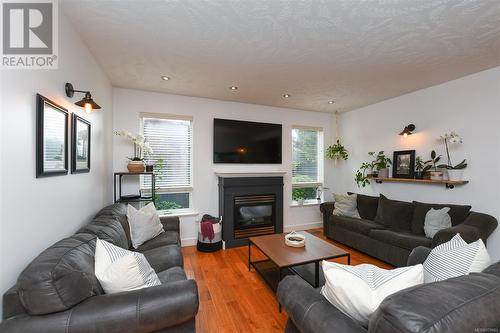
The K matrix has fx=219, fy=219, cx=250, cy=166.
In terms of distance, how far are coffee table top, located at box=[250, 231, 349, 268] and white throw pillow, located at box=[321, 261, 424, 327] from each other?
41.3 inches

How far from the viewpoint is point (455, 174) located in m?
2.99

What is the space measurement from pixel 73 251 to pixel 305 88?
3.31m

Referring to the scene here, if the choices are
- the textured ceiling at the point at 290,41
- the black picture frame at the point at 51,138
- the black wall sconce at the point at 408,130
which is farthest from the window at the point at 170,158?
the black wall sconce at the point at 408,130

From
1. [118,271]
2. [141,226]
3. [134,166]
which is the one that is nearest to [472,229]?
[118,271]

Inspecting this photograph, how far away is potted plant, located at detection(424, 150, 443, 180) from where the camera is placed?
3115 millimetres

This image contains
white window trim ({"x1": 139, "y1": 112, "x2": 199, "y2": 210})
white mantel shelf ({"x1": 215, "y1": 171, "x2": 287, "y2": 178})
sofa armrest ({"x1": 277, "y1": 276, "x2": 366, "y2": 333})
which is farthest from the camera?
white mantel shelf ({"x1": 215, "y1": 171, "x2": 287, "y2": 178})

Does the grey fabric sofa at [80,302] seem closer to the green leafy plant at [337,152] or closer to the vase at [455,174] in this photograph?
the vase at [455,174]

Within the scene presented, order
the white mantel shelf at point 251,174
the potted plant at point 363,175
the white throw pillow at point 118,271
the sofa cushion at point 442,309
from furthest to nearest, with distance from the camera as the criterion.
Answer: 1. the potted plant at point 363,175
2. the white mantel shelf at point 251,174
3. the white throw pillow at point 118,271
4. the sofa cushion at point 442,309

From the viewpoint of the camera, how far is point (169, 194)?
3795 mm

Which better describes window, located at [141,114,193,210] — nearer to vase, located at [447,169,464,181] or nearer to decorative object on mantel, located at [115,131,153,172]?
decorative object on mantel, located at [115,131,153,172]

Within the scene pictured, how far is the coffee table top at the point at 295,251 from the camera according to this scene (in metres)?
2.23

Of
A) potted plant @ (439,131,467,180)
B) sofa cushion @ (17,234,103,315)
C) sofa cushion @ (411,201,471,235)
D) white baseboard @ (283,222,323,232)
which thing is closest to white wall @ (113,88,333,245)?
white baseboard @ (283,222,323,232)

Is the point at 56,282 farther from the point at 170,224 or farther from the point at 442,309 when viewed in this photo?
the point at 170,224

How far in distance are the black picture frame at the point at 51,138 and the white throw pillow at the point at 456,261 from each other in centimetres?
248
